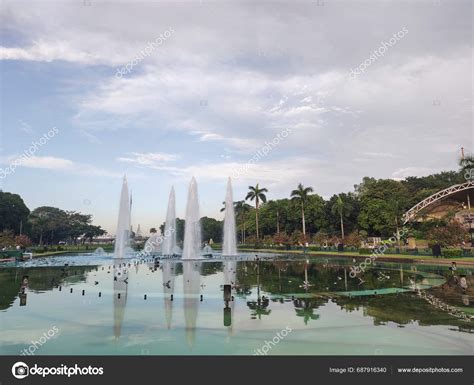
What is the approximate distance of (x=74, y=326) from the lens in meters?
16.5

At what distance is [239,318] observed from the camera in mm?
17688

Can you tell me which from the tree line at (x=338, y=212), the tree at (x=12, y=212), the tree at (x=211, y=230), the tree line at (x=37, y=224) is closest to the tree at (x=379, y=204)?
the tree line at (x=338, y=212)

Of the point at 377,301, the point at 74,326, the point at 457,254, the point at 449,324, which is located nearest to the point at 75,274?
the point at 74,326

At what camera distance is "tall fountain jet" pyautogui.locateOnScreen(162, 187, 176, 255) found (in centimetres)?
6028

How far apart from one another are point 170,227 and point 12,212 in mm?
51188

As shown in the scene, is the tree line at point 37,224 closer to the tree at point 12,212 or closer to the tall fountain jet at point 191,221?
the tree at point 12,212

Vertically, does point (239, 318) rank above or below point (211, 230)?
below

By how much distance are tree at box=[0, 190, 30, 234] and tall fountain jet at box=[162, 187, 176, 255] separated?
44232 mm

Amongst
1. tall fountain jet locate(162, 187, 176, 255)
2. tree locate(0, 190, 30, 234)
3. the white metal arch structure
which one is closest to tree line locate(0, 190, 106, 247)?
tree locate(0, 190, 30, 234)

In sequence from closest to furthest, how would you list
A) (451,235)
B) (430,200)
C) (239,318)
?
(239,318) → (451,235) → (430,200)

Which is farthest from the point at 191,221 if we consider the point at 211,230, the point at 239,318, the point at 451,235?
the point at 211,230

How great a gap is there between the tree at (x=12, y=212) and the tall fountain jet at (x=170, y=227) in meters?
44.2

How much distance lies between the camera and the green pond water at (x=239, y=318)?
13.5m

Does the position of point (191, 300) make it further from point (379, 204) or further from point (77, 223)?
point (77, 223)
